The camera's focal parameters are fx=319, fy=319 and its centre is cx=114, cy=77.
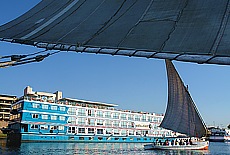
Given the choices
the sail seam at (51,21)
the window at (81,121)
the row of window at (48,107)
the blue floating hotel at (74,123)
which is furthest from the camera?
the window at (81,121)

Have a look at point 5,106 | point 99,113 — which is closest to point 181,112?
point 99,113

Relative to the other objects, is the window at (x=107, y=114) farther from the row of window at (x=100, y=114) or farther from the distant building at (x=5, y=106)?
the distant building at (x=5, y=106)

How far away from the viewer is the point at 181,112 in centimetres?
3862

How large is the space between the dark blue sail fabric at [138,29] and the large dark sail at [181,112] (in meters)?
30.1

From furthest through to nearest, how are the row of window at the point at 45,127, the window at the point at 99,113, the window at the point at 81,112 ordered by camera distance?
the window at the point at 99,113
the window at the point at 81,112
the row of window at the point at 45,127

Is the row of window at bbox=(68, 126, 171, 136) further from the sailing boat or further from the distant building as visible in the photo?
the distant building

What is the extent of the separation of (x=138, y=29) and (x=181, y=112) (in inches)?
1298

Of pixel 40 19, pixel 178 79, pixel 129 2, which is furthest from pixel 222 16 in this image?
pixel 178 79

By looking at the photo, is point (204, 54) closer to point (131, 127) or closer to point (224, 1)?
point (224, 1)

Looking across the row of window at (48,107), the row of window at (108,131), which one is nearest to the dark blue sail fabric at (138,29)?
the row of window at (48,107)

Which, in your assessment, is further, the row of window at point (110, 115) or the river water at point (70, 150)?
the row of window at point (110, 115)

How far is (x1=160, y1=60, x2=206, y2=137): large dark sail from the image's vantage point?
127 ft

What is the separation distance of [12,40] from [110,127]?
173 ft

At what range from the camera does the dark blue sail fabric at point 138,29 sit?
5.83 m
